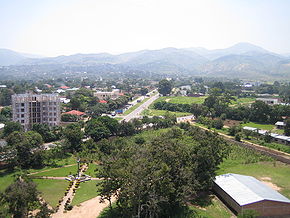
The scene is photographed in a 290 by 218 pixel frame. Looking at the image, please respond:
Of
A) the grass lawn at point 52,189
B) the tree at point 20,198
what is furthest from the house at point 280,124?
the tree at point 20,198

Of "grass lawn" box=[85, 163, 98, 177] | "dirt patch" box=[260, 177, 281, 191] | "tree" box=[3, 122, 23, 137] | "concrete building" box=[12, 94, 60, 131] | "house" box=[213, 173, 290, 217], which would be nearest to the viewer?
"house" box=[213, 173, 290, 217]

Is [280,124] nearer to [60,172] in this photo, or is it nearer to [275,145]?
[275,145]

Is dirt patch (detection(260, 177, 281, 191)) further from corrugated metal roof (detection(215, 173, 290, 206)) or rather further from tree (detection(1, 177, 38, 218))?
tree (detection(1, 177, 38, 218))

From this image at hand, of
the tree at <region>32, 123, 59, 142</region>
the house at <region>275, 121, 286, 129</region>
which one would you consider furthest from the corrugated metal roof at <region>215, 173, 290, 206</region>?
the house at <region>275, 121, 286, 129</region>

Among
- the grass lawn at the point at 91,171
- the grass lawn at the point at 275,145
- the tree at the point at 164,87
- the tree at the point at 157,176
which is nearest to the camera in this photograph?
the tree at the point at 157,176

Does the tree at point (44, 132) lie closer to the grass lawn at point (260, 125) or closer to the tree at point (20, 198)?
the tree at point (20, 198)

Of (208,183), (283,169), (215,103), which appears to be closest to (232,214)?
(208,183)
